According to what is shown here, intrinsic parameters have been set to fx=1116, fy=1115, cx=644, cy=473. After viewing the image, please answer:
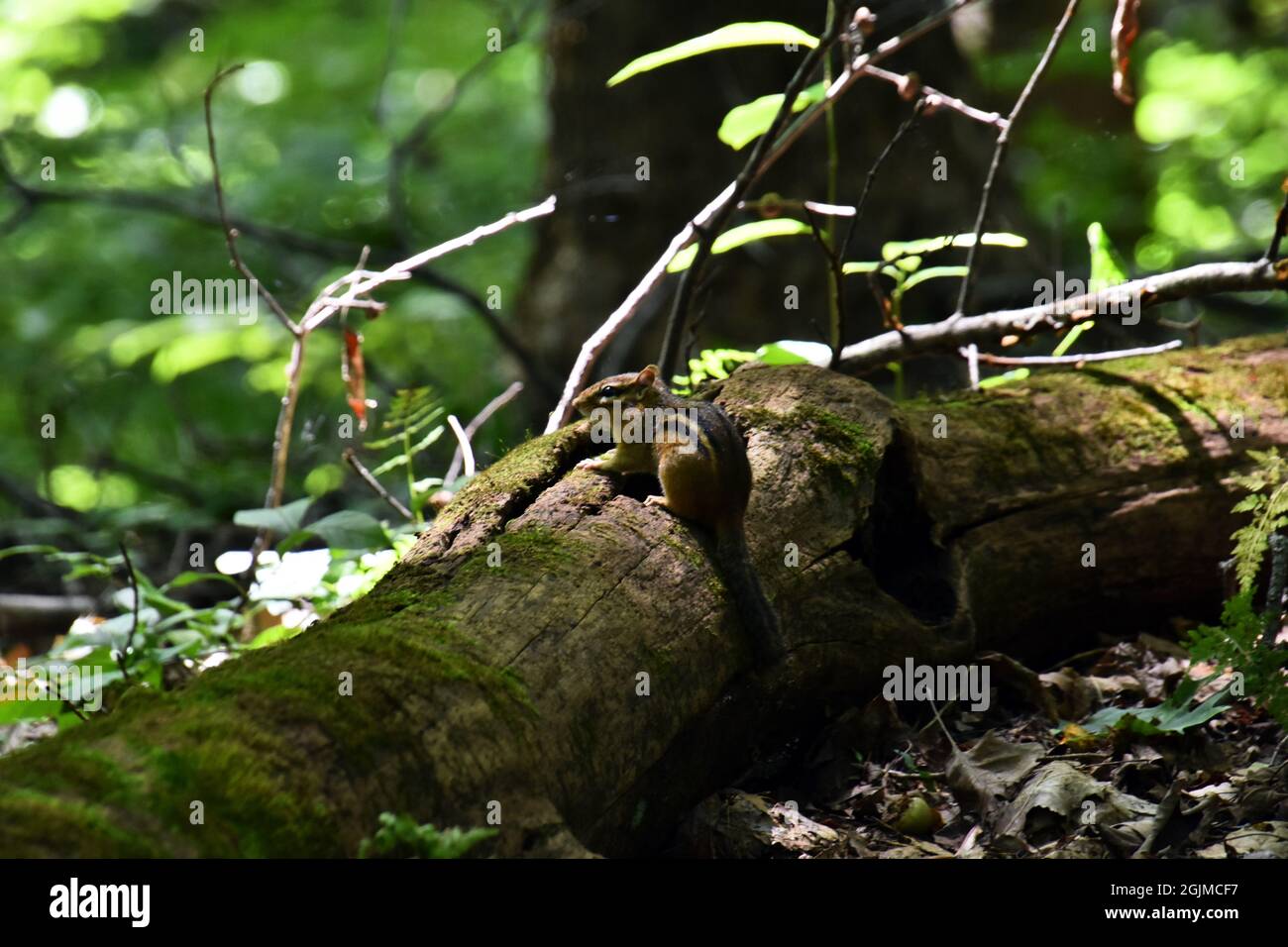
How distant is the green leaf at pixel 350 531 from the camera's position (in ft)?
11.9

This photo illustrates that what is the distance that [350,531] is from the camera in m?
3.66

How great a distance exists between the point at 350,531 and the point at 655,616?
151 cm

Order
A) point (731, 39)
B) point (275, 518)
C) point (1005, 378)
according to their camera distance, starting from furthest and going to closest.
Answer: point (1005, 378) → point (275, 518) → point (731, 39)

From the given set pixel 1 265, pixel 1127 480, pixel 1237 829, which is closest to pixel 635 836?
pixel 1237 829

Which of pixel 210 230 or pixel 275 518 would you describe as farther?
pixel 210 230

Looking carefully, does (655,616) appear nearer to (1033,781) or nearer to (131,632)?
(1033,781)

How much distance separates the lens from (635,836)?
2.43 meters

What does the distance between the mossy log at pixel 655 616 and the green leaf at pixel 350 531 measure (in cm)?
85

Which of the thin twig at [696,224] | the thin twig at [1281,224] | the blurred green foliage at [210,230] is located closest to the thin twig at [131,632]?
the thin twig at [696,224]

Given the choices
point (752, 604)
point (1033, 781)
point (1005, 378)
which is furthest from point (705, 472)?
point (1005, 378)

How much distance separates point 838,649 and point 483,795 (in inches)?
48.2

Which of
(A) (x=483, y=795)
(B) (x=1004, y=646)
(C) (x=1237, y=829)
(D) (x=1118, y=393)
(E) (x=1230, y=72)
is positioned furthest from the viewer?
(E) (x=1230, y=72)

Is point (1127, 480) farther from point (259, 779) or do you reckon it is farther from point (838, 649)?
point (259, 779)
